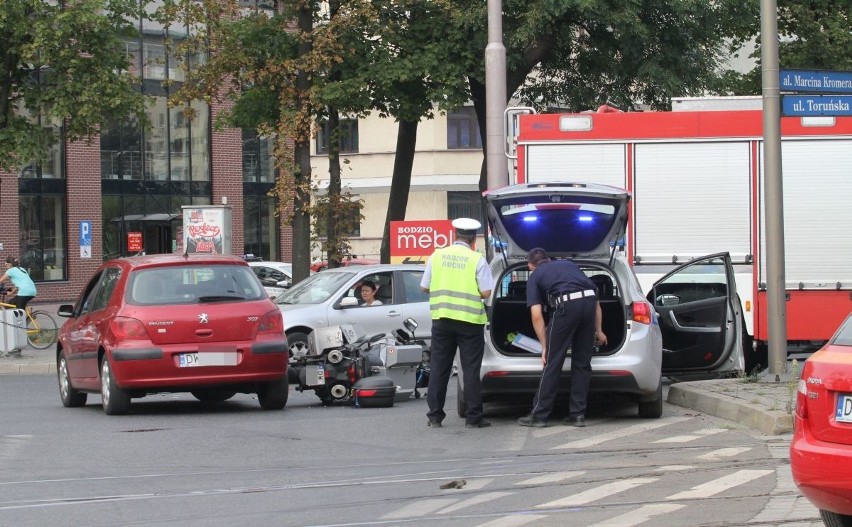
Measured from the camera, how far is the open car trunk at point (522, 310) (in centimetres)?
1313

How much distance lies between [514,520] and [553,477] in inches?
61.2

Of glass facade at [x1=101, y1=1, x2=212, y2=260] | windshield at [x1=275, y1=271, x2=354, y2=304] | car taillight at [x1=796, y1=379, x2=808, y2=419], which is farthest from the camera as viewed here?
glass facade at [x1=101, y1=1, x2=212, y2=260]

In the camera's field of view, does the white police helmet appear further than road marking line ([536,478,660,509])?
Yes

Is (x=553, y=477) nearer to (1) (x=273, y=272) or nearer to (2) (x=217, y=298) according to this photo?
(2) (x=217, y=298)

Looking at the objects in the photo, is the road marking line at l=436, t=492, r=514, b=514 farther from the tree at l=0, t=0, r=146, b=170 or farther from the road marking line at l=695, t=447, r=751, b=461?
the tree at l=0, t=0, r=146, b=170

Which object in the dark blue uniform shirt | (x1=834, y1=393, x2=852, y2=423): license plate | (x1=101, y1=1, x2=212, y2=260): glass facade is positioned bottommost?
(x1=834, y1=393, x2=852, y2=423): license plate

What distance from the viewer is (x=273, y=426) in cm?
1273

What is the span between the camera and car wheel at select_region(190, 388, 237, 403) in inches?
595

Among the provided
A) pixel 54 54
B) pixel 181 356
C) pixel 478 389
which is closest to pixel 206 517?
pixel 478 389

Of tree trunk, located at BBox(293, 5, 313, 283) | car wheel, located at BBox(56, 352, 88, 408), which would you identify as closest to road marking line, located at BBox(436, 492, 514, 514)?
car wheel, located at BBox(56, 352, 88, 408)

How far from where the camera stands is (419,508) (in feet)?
26.5

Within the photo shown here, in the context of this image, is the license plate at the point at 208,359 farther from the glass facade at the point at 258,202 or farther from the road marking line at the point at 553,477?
the glass facade at the point at 258,202

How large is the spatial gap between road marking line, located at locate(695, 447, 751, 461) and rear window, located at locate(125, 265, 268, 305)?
529cm

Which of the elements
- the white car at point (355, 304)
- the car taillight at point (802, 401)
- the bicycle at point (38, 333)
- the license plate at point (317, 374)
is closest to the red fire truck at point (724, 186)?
the white car at point (355, 304)
